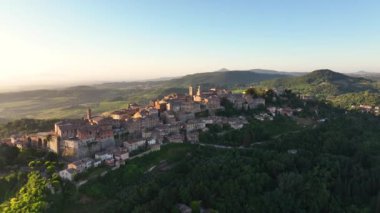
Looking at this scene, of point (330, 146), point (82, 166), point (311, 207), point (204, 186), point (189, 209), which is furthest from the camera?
point (330, 146)

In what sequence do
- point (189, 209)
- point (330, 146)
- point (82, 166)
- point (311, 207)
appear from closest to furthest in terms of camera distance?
point (189, 209)
point (311, 207)
point (82, 166)
point (330, 146)

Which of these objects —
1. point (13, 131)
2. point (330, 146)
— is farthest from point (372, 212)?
point (13, 131)

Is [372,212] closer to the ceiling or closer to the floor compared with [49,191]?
closer to the floor

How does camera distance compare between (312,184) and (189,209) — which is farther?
(312,184)

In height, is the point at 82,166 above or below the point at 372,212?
above

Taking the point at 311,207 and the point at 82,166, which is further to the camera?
the point at 82,166

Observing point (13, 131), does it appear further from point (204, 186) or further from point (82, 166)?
point (204, 186)

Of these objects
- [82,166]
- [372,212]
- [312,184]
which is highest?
[82,166]

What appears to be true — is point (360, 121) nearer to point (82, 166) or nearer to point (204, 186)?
point (204, 186)

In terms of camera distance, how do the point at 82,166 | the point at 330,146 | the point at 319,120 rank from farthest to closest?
the point at 319,120
the point at 330,146
the point at 82,166

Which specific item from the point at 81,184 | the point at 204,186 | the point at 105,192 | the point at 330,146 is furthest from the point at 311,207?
the point at 81,184
